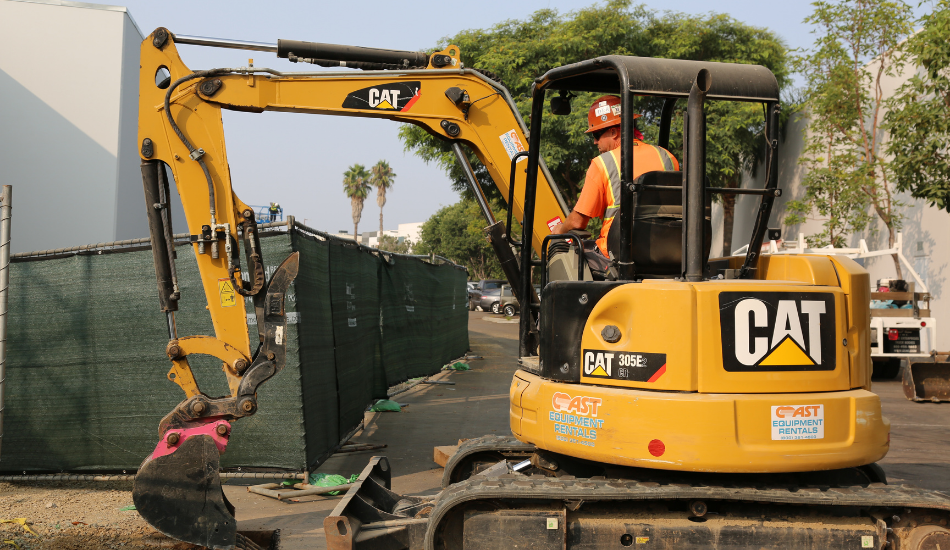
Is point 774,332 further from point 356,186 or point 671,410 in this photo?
point 356,186

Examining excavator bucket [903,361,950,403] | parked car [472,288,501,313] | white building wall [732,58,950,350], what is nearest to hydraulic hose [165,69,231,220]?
excavator bucket [903,361,950,403]

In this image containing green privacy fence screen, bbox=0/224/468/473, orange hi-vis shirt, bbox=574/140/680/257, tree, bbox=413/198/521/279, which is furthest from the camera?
tree, bbox=413/198/521/279

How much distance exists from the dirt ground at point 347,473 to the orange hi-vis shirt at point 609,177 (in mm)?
2261

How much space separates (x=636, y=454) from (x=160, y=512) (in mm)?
2916

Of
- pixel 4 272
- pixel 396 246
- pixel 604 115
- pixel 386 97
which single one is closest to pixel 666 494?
pixel 604 115

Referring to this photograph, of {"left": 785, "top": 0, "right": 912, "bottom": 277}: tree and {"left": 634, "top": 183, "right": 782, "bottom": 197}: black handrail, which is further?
{"left": 785, "top": 0, "right": 912, "bottom": 277}: tree

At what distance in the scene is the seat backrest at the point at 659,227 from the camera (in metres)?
4.13

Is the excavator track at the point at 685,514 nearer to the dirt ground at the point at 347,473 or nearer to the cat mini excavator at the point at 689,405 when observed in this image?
the cat mini excavator at the point at 689,405

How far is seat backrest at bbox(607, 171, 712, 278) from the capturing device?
413 cm

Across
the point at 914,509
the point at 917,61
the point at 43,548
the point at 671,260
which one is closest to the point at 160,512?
the point at 43,548

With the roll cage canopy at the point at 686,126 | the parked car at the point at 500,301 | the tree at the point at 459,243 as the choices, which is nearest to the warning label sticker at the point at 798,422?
the roll cage canopy at the point at 686,126

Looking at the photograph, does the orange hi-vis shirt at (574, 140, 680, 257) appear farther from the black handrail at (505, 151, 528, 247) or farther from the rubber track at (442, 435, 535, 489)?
the rubber track at (442, 435, 535, 489)

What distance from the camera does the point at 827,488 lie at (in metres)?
4.08

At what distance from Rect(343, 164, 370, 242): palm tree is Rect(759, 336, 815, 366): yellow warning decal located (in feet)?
264
